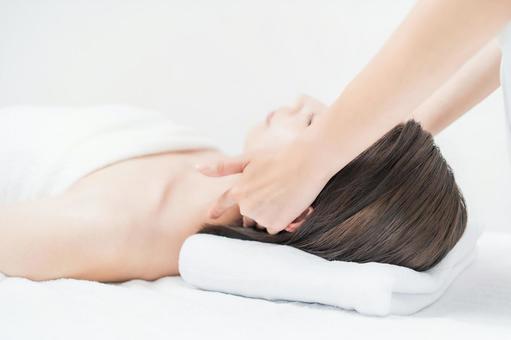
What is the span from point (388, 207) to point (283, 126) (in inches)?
13.9

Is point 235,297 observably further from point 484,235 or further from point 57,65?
point 57,65

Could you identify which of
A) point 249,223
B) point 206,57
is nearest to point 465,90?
point 249,223

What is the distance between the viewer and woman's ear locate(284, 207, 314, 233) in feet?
3.84

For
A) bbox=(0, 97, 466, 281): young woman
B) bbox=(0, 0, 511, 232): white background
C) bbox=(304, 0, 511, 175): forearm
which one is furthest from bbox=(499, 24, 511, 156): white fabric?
bbox=(0, 0, 511, 232): white background

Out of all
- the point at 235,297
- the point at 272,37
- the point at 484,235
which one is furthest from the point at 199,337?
the point at 272,37

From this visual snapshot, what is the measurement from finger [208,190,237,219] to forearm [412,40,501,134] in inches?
19.4

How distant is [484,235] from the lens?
1543 millimetres

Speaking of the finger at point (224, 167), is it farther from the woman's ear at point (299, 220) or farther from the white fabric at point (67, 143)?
the white fabric at point (67, 143)

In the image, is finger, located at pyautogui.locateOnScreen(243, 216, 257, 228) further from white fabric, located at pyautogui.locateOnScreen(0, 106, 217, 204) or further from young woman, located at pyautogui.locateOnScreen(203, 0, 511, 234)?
white fabric, located at pyautogui.locateOnScreen(0, 106, 217, 204)

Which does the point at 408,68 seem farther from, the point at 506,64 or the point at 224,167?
the point at 224,167

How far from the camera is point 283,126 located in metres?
1.42

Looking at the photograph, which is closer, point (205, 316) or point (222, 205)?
point (205, 316)

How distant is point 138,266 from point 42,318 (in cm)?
31

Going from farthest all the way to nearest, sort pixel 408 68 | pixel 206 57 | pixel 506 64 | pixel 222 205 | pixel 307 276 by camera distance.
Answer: pixel 206 57, pixel 222 205, pixel 307 276, pixel 506 64, pixel 408 68
